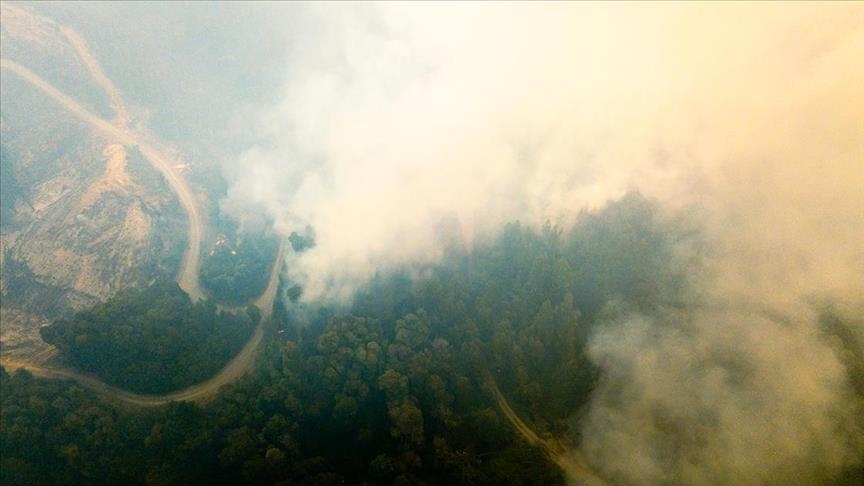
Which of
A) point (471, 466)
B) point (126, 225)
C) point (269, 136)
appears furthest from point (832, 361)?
point (269, 136)

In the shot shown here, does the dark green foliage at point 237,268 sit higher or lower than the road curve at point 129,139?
lower

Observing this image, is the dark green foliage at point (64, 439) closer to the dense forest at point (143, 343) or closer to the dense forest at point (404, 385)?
the dense forest at point (404, 385)

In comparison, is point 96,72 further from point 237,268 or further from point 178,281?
point 237,268

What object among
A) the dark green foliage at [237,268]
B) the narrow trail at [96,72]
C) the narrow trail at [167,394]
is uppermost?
the narrow trail at [96,72]

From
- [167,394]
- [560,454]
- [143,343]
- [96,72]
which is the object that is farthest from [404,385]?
[96,72]

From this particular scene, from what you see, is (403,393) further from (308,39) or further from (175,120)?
(308,39)

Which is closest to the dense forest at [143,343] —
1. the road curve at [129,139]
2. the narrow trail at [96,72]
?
the road curve at [129,139]
